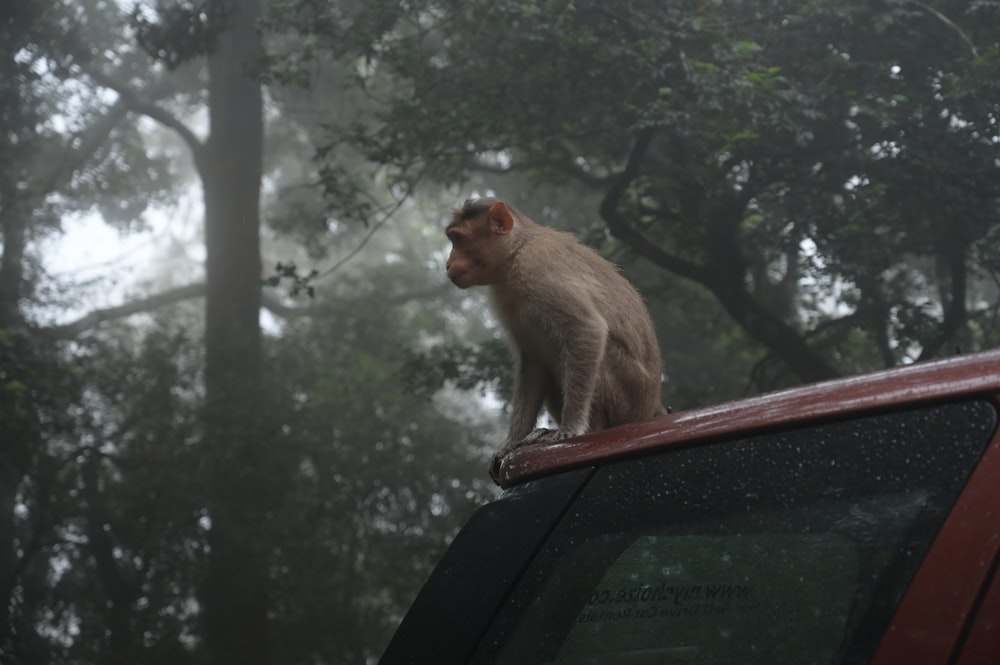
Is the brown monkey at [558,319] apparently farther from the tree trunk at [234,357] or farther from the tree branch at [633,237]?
the tree trunk at [234,357]

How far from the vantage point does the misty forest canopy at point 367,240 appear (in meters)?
6.97

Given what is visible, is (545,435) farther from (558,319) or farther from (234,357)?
(234,357)

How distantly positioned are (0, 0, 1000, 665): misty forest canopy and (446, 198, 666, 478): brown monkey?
136 inches

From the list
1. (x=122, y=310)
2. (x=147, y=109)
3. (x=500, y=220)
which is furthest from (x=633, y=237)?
(x=147, y=109)

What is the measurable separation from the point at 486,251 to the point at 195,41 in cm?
609

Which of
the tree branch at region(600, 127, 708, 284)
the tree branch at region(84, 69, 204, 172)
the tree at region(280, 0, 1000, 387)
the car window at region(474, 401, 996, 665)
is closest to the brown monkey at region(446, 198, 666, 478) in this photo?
the car window at region(474, 401, 996, 665)

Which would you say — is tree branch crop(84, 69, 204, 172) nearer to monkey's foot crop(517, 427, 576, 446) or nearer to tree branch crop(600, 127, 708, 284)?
tree branch crop(600, 127, 708, 284)

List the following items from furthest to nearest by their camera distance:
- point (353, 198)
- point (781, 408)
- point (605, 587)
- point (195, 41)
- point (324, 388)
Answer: point (324, 388) → point (195, 41) → point (353, 198) → point (605, 587) → point (781, 408)

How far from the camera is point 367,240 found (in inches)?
401

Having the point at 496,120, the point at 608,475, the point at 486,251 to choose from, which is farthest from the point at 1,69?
the point at 608,475

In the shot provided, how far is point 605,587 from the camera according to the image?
1.50 m

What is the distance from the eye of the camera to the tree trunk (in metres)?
9.20

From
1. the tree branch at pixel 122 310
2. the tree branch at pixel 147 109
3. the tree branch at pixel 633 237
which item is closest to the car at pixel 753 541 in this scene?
the tree branch at pixel 633 237

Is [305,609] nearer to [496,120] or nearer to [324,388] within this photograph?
[324,388]
